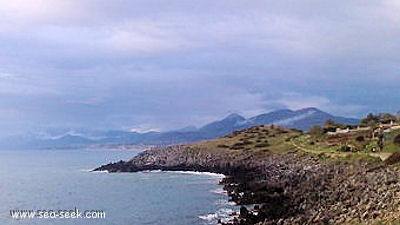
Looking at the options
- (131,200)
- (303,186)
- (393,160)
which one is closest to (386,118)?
(131,200)

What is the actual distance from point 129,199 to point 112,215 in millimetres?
16201

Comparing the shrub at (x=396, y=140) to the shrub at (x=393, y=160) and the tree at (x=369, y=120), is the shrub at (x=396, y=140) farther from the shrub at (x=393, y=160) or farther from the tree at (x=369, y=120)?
the tree at (x=369, y=120)

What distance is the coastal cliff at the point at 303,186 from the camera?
40.2m

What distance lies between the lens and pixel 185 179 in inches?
4215

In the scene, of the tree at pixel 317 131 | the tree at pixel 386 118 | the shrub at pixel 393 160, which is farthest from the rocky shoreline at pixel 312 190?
the tree at pixel 386 118

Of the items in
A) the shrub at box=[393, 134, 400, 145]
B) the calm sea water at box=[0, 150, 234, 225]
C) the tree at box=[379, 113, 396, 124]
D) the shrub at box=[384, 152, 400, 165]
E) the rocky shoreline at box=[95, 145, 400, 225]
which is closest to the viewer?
the rocky shoreline at box=[95, 145, 400, 225]

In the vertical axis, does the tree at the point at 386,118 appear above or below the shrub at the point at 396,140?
above

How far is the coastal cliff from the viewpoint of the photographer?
40.2 metres

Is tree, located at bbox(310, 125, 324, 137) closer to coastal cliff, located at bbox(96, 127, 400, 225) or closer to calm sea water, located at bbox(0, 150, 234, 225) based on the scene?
coastal cliff, located at bbox(96, 127, 400, 225)

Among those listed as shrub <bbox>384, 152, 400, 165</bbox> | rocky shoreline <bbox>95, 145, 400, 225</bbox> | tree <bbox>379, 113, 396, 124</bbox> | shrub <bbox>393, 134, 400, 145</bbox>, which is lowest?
rocky shoreline <bbox>95, 145, 400, 225</bbox>

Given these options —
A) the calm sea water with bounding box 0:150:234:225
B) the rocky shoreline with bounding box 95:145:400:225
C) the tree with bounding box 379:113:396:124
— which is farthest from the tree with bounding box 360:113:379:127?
the calm sea water with bounding box 0:150:234:225

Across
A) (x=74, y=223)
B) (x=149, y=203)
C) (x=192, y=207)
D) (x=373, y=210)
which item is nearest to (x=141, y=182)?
(x=149, y=203)

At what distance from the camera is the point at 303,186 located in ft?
198

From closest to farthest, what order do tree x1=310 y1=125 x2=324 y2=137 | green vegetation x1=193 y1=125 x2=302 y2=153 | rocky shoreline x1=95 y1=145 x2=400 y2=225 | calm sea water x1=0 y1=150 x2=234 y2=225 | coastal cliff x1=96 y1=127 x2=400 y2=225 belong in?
rocky shoreline x1=95 y1=145 x2=400 y2=225 < coastal cliff x1=96 y1=127 x2=400 y2=225 < calm sea water x1=0 y1=150 x2=234 y2=225 < green vegetation x1=193 y1=125 x2=302 y2=153 < tree x1=310 y1=125 x2=324 y2=137
